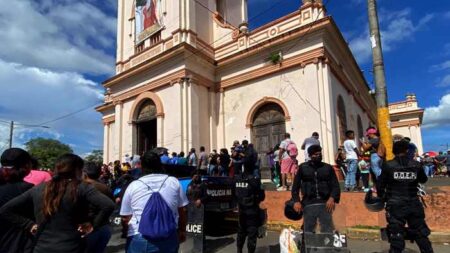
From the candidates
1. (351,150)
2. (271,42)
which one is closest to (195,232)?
(351,150)

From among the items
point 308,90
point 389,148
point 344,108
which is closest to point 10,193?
point 389,148

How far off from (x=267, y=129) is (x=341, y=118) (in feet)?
12.0

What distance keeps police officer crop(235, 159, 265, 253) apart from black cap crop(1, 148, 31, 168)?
329cm

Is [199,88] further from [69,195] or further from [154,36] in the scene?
[69,195]

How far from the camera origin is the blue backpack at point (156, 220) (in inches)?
108

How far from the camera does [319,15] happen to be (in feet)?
46.0

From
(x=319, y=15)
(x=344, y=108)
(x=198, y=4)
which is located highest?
(x=198, y=4)

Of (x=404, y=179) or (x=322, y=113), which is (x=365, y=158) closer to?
(x=404, y=179)

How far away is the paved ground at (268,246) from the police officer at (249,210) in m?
0.80

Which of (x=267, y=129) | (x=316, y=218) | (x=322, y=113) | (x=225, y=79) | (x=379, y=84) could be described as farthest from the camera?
(x=225, y=79)

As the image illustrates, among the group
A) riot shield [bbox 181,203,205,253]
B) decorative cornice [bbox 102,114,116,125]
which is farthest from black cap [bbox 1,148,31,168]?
decorative cornice [bbox 102,114,116,125]

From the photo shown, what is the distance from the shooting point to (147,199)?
9.46 feet

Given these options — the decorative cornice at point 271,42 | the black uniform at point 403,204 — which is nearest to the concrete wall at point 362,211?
the black uniform at point 403,204

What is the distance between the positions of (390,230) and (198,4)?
1555 centimetres
